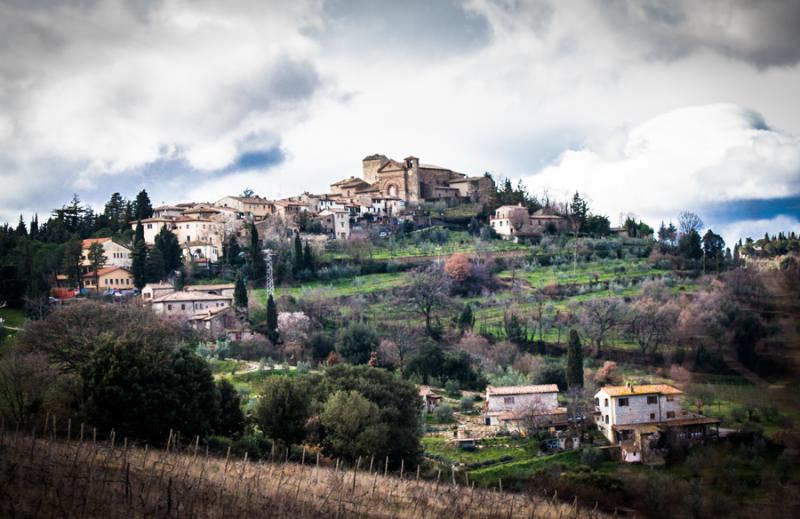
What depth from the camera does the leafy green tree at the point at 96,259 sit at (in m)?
34.7

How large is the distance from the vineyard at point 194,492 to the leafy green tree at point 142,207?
3523 centimetres

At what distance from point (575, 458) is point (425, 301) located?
1639 cm

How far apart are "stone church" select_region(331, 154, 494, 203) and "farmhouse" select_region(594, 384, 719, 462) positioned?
32051mm

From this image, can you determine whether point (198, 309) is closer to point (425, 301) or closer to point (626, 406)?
point (425, 301)

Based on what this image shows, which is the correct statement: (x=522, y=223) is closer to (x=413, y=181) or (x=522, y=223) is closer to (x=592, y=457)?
(x=413, y=181)

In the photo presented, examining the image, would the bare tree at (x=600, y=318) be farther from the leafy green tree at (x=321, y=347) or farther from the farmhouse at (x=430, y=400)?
the leafy green tree at (x=321, y=347)

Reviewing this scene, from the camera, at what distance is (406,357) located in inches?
1034

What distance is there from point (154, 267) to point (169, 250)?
167 cm

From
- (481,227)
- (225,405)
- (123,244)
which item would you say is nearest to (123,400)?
(225,405)

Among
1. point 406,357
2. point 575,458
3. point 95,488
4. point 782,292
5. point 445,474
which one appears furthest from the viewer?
point 406,357

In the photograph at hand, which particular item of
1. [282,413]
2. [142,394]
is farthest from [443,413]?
[142,394]

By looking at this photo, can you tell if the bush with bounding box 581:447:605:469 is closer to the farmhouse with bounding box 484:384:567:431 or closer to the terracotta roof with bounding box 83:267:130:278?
the farmhouse with bounding box 484:384:567:431

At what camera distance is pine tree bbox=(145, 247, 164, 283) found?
35469 millimetres

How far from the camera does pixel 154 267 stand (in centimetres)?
3562
